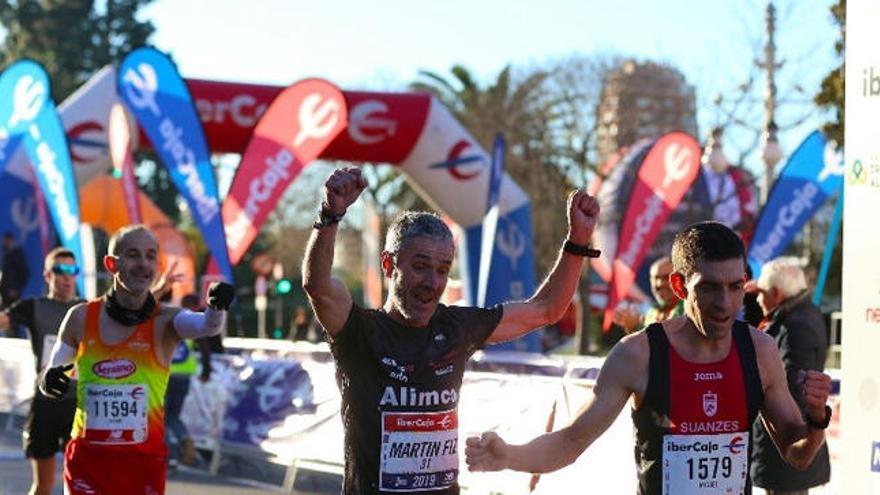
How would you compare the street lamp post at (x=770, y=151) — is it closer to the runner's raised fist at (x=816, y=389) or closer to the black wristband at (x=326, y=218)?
the runner's raised fist at (x=816, y=389)

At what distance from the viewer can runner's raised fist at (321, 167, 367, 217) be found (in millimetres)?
4879

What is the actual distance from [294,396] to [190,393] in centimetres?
191

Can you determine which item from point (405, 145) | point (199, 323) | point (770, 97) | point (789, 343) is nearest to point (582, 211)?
point (199, 323)

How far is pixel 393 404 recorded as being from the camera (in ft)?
17.6

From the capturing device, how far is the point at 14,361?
59.4 ft

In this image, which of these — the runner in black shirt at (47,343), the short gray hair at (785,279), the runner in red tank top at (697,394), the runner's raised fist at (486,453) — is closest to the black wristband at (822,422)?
the runner in red tank top at (697,394)

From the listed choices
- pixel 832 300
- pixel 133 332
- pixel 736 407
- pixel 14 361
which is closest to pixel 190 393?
pixel 14 361

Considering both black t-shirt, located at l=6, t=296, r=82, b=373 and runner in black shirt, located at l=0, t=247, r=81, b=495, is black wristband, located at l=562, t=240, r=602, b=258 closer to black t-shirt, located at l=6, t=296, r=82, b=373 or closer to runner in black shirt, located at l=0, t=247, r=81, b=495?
runner in black shirt, located at l=0, t=247, r=81, b=495

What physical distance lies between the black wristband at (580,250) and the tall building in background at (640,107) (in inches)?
1602

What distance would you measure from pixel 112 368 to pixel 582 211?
3.06 meters

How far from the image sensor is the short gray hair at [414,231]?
525 cm

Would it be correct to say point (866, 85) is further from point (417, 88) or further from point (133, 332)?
point (417, 88)

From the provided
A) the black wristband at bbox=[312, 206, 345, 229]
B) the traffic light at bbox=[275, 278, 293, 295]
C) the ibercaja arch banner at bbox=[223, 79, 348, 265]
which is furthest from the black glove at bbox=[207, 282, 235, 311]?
the traffic light at bbox=[275, 278, 293, 295]

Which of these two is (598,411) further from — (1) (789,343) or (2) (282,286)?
(2) (282,286)
